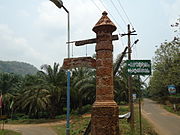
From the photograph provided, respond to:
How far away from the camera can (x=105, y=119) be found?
5012mm

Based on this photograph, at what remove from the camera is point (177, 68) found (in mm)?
22141

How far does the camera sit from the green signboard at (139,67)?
7257mm

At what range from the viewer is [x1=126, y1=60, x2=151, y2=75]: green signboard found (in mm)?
7257

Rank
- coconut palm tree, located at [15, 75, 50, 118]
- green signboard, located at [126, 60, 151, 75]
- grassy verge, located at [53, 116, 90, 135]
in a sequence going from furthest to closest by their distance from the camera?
coconut palm tree, located at [15, 75, 50, 118] → grassy verge, located at [53, 116, 90, 135] → green signboard, located at [126, 60, 151, 75]

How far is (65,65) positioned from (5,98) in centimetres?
2639

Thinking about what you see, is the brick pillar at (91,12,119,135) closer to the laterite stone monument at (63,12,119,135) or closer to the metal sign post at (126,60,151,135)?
the laterite stone monument at (63,12,119,135)

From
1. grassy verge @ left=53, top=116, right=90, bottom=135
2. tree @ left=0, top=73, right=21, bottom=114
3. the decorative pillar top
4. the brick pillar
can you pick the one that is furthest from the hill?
the brick pillar

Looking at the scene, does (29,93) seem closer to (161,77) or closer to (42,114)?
(42,114)

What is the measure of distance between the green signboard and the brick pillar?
2.16 m

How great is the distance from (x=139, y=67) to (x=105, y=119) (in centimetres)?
289

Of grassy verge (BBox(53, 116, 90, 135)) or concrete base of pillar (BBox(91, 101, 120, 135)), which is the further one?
grassy verge (BBox(53, 116, 90, 135))

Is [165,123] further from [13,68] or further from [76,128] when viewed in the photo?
[13,68]

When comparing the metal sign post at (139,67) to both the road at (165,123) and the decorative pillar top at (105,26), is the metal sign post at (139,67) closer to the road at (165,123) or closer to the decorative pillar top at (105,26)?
the decorative pillar top at (105,26)

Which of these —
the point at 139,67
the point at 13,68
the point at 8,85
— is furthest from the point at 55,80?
the point at 13,68
